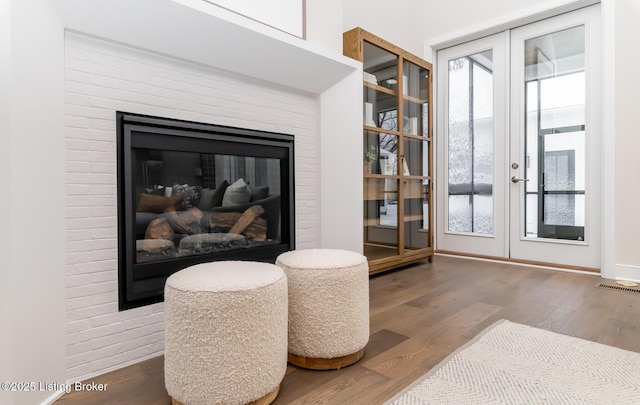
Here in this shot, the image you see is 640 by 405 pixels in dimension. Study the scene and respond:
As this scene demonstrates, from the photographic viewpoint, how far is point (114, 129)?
1473mm

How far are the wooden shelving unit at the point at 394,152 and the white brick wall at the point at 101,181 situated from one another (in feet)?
4.64

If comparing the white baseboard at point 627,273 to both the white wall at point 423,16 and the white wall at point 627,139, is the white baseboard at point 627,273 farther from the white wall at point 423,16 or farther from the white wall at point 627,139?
the white wall at point 423,16

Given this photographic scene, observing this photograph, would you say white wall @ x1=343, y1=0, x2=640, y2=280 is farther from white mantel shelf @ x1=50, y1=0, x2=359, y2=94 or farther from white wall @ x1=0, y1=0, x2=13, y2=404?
white wall @ x1=0, y1=0, x2=13, y2=404

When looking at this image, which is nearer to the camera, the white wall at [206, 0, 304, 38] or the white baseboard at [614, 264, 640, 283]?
the white wall at [206, 0, 304, 38]

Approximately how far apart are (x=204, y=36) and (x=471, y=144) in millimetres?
2886

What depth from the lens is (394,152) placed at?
9.66ft

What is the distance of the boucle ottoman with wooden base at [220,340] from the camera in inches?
41.9

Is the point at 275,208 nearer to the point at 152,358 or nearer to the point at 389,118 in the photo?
the point at 152,358

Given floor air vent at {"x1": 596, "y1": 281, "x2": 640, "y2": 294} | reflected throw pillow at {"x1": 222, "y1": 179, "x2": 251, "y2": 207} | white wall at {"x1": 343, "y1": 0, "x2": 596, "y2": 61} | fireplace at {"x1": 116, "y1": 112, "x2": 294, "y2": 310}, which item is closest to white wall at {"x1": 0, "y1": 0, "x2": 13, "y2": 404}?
fireplace at {"x1": 116, "y1": 112, "x2": 294, "y2": 310}

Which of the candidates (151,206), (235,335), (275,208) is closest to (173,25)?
(151,206)

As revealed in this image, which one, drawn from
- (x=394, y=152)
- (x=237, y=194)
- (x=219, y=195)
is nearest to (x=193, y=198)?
(x=219, y=195)

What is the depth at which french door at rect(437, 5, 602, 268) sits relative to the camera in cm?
298

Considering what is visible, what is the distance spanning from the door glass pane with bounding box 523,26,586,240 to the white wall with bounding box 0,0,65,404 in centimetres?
346

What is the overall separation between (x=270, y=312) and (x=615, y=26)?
331 centimetres
